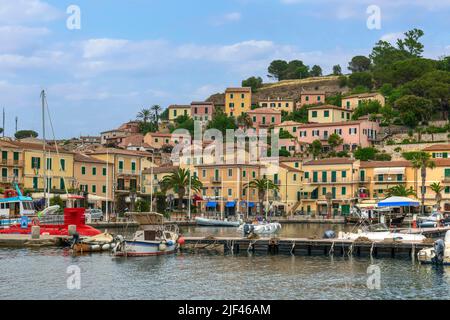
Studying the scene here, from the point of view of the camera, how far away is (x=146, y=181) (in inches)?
4195

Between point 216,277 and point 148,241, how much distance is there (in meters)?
11.5

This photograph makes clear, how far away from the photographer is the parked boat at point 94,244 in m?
53.6

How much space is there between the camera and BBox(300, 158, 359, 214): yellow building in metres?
108

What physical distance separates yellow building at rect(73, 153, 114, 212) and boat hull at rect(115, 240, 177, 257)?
3980 cm

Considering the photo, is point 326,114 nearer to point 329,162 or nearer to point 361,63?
point 329,162

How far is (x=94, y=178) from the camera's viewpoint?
94.7 m

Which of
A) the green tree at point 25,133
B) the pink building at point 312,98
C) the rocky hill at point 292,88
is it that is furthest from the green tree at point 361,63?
the green tree at point 25,133

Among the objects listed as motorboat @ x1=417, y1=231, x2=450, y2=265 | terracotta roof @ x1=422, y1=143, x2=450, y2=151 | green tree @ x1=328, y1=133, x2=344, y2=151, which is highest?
green tree @ x1=328, y1=133, x2=344, y2=151

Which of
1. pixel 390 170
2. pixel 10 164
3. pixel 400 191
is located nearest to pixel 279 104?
pixel 390 170

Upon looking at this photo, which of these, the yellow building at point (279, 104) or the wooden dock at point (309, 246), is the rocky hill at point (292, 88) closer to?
the yellow building at point (279, 104)

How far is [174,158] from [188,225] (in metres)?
36.6

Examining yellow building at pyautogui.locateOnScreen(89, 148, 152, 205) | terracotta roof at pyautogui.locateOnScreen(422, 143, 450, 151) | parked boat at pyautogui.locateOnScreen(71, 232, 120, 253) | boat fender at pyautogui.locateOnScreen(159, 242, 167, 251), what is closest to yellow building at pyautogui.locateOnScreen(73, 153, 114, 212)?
yellow building at pyautogui.locateOnScreen(89, 148, 152, 205)

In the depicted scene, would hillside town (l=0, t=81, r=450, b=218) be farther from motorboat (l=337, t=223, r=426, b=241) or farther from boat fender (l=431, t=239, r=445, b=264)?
boat fender (l=431, t=239, r=445, b=264)
